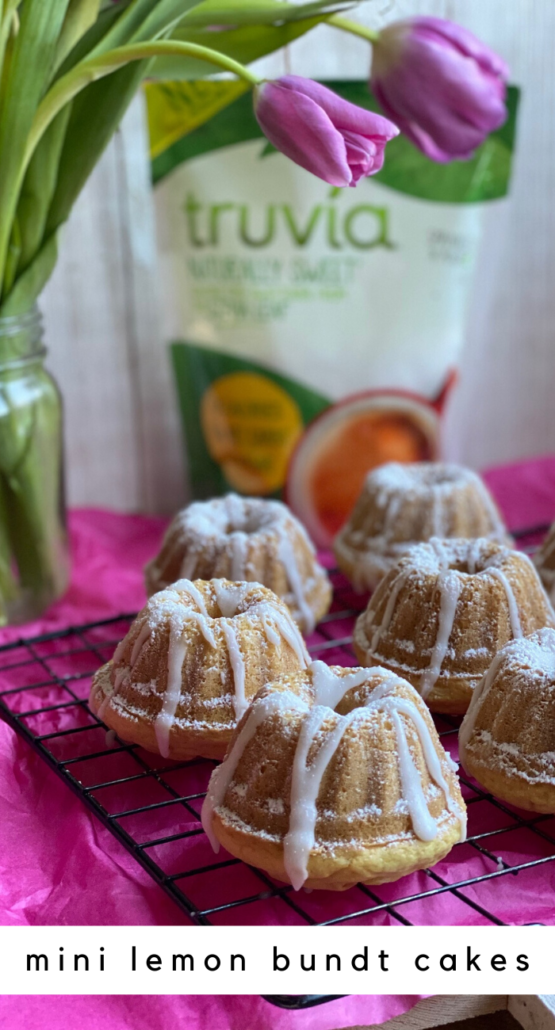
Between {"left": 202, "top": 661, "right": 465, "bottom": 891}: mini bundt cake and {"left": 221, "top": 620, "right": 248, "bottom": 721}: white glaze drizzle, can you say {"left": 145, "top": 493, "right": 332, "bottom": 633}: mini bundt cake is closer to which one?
{"left": 221, "top": 620, "right": 248, "bottom": 721}: white glaze drizzle

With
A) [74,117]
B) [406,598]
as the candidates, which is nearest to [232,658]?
[406,598]

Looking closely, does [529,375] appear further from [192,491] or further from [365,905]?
[365,905]

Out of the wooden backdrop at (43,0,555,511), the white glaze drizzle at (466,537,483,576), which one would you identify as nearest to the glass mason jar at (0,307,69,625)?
the wooden backdrop at (43,0,555,511)

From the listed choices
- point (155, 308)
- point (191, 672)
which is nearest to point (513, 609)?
point (191, 672)

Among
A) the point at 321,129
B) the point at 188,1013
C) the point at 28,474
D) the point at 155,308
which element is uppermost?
the point at 321,129

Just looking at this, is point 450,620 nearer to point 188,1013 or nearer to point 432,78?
point 188,1013

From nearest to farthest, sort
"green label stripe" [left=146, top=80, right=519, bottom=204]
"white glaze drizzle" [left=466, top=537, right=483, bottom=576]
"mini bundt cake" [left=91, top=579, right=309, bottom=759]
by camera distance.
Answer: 1. "mini bundt cake" [left=91, top=579, right=309, bottom=759]
2. "white glaze drizzle" [left=466, top=537, right=483, bottom=576]
3. "green label stripe" [left=146, top=80, right=519, bottom=204]

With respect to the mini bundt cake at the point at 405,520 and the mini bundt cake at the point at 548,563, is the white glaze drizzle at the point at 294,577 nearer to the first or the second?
the mini bundt cake at the point at 405,520

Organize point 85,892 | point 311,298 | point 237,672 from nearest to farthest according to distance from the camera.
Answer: point 85,892, point 237,672, point 311,298
